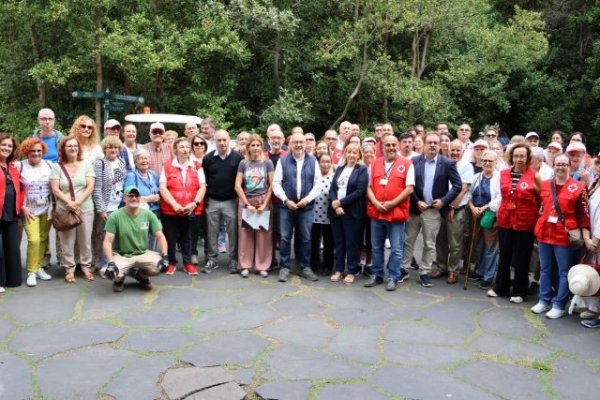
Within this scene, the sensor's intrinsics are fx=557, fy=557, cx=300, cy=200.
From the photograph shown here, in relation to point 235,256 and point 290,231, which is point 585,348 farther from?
point 235,256

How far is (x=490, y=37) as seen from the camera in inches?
627

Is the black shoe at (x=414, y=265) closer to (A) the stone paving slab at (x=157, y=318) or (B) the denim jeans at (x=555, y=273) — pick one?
(B) the denim jeans at (x=555, y=273)

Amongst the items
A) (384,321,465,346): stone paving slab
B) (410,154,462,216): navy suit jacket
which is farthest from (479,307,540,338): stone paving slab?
(410,154,462,216): navy suit jacket

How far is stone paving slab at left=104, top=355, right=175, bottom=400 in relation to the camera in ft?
12.9

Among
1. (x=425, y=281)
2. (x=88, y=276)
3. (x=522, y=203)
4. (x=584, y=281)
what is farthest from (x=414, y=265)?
(x=88, y=276)

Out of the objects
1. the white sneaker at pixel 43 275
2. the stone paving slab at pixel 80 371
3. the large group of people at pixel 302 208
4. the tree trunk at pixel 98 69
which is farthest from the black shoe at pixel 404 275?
the tree trunk at pixel 98 69

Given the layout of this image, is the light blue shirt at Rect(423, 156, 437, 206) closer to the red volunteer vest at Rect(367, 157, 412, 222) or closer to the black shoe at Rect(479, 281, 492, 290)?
the red volunteer vest at Rect(367, 157, 412, 222)

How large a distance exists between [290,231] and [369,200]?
110 centimetres

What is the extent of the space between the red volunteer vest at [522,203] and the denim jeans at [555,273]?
12.5 inches

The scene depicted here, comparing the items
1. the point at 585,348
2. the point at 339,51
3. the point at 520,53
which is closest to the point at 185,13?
the point at 339,51

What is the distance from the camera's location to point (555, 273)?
234 inches

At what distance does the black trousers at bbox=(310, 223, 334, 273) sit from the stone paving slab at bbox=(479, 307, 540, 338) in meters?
2.14

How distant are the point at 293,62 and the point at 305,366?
1378 centimetres

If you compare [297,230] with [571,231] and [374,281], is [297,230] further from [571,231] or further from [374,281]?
[571,231]
